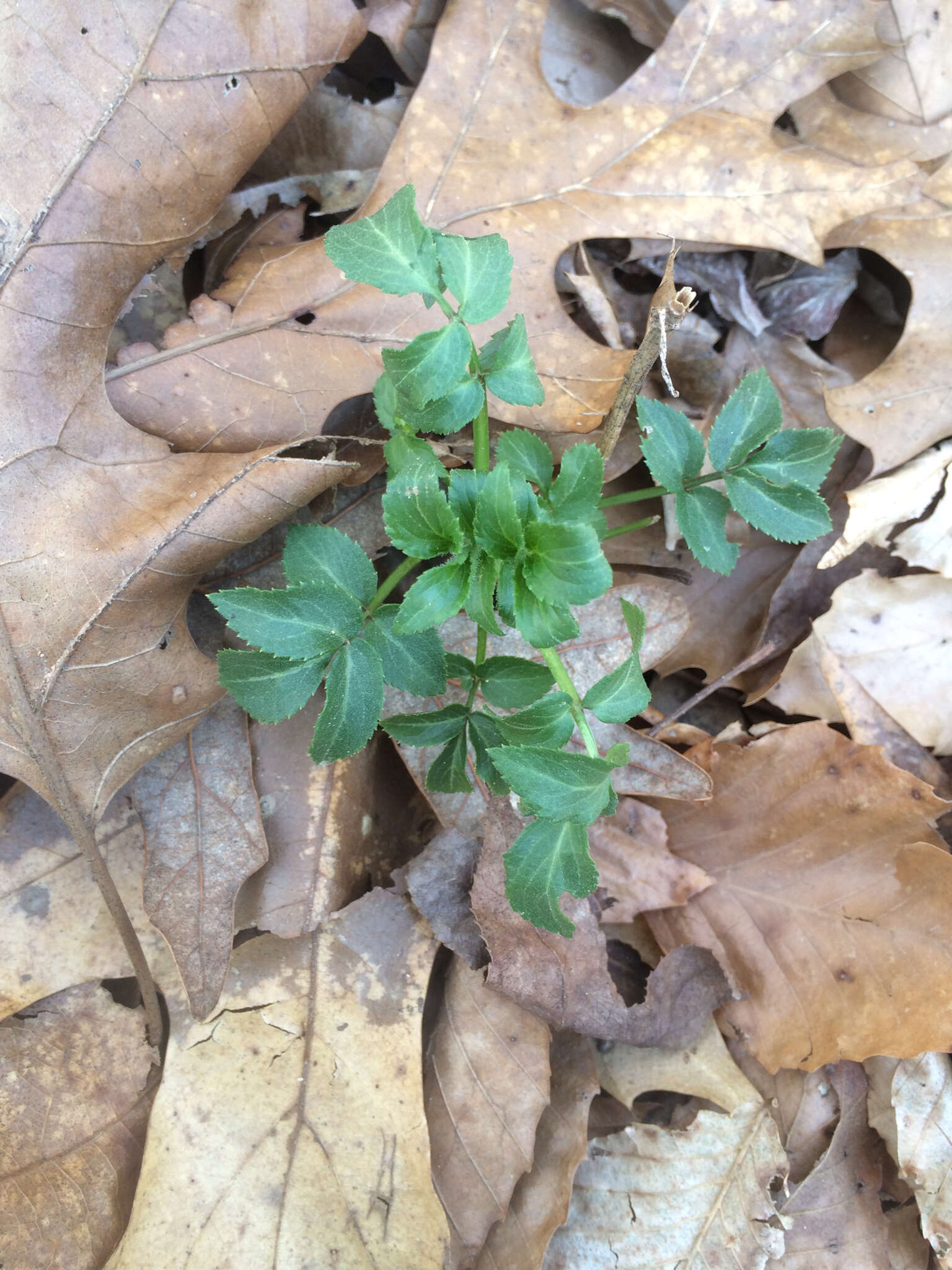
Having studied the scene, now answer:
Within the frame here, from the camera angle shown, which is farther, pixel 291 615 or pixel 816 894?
pixel 816 894

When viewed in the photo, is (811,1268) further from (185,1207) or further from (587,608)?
(587,608)

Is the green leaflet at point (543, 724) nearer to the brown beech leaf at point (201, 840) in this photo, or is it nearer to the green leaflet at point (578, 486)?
the green leaflet at point (578, 486)

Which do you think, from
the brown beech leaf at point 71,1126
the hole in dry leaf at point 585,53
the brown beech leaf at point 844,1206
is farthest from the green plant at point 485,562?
the brown beech leaf at point 844,1206

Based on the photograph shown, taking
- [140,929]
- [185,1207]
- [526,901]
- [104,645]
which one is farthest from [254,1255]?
[104,645]

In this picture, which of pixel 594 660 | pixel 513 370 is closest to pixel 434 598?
pixel 513 370

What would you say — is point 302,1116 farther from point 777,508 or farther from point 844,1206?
point 777,508

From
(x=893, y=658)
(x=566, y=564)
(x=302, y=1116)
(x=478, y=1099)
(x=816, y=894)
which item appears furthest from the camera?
(x=893, y=658)
